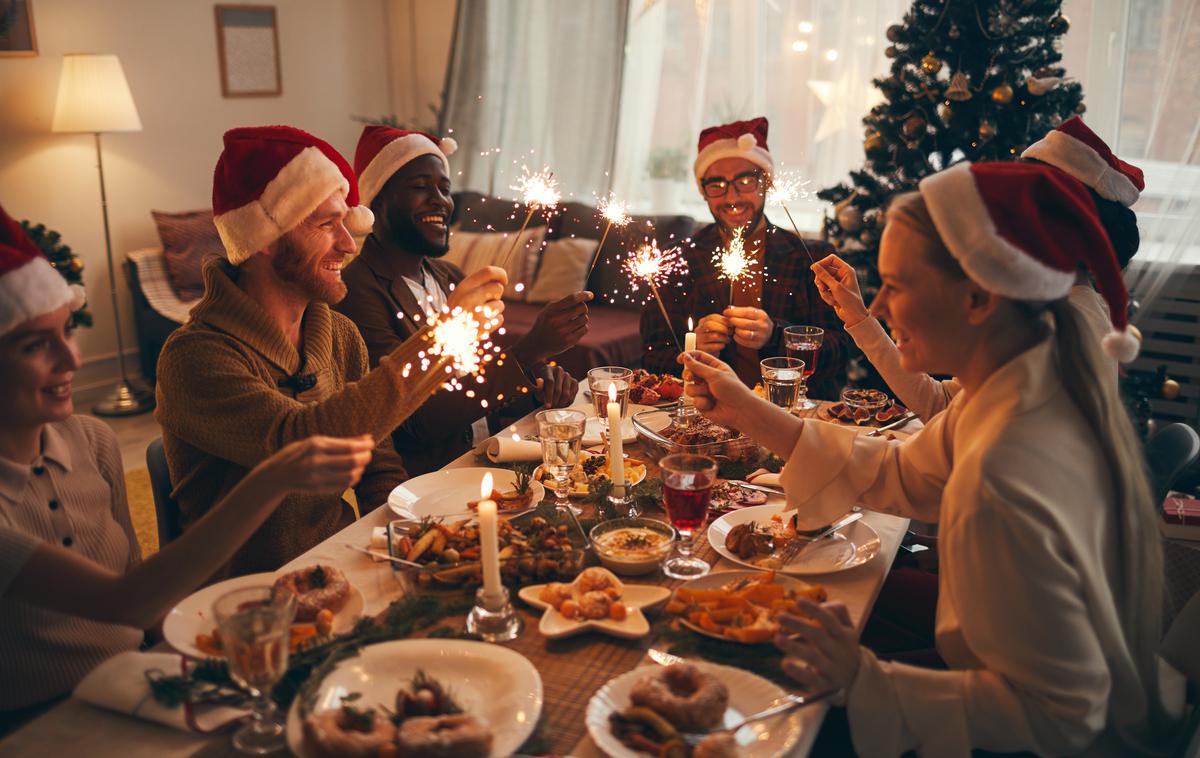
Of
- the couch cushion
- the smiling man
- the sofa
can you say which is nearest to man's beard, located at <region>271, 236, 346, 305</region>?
the smiling man

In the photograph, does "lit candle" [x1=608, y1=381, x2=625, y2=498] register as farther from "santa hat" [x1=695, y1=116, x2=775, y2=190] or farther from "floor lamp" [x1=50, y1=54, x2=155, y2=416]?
"floor lamp" [x1=50, y1=54, x2=155, y2=416]

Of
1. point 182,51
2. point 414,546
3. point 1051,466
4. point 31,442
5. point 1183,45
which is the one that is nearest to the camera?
point 1051,466

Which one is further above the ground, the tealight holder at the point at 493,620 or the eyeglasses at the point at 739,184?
the eyeglasses at the point at 739,184

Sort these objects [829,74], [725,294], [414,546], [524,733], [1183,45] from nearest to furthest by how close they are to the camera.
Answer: [524,733] < [414,546] < [725,294] < [1183,45] < [829,74]

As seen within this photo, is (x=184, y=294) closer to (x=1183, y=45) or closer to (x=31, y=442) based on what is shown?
(x=31, y=442)

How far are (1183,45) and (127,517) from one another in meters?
4.80

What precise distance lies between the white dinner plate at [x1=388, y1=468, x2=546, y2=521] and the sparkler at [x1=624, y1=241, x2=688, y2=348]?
0.57 m

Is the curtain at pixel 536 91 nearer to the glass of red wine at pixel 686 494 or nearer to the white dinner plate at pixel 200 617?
the glass of red wine at pixel 686 494

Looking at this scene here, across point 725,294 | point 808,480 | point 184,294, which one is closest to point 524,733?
point 808,480

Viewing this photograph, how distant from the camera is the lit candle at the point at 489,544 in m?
1.38

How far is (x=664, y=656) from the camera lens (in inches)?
54.8

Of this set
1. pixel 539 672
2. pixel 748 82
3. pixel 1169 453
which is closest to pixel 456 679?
pixel 539 672

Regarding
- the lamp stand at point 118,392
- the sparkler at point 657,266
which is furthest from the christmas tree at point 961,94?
the lamp stand at point 118,392

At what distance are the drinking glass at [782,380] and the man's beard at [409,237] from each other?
111 centimetres
